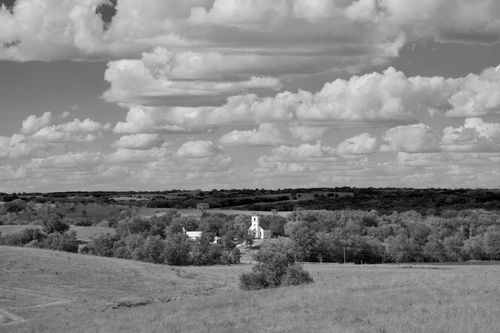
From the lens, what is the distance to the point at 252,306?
44781 mm

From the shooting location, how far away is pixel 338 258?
137m

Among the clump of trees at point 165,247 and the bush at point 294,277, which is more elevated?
the bush at point 294,277

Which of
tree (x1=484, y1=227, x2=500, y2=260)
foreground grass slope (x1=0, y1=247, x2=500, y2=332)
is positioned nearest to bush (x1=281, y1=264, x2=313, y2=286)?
foreground grass slope (x1=0, y1=247, x2=500, y2=332)

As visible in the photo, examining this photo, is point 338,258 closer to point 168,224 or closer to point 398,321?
point 168,224

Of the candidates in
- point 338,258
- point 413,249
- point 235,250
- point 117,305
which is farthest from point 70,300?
point 413,249

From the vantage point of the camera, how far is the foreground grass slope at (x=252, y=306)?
36.0 metres

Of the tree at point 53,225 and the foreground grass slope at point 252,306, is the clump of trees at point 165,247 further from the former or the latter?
the foreground grass slope at point 252,306

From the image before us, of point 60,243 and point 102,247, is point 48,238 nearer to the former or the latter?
point 60,243

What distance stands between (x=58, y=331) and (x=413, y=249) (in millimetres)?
107805

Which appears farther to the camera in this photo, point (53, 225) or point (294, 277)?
point (53, 225)

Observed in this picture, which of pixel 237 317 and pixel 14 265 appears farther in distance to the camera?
pixel 14 265

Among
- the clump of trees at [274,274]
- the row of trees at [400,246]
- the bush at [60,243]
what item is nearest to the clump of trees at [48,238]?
the bush at [60,243]

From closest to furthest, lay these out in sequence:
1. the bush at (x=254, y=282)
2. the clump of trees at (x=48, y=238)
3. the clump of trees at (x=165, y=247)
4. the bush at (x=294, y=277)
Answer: the bush at (x=294, y=277)
the bush at (x=254, y=282)
the clump of trees at (x=165, y=247)
the clump of trees at (x=48, y=238)

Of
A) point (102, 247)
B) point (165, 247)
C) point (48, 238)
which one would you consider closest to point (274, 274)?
point (165, 247)
